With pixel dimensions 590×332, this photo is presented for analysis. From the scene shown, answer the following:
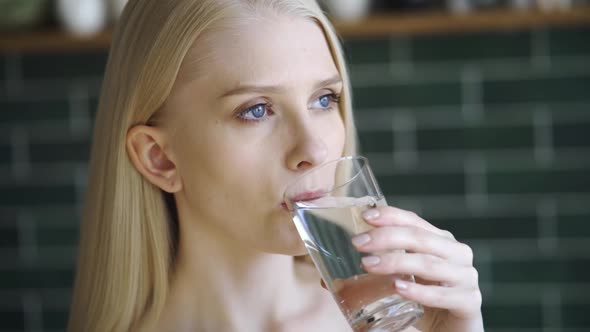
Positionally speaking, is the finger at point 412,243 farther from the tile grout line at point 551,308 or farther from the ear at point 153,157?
the tile grout line at point 551,308

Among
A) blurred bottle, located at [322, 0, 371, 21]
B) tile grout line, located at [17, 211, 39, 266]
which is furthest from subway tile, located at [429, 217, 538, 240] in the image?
tile grout line, located at [17, 211, 39, 266]

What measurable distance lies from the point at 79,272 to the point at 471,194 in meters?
1.96

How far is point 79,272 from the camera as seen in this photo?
150cm

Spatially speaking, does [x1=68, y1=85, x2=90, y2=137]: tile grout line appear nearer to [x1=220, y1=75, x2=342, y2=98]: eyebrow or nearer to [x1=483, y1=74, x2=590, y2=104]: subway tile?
[x1=483, y1=74, x2=590, y2=104]: subway tile

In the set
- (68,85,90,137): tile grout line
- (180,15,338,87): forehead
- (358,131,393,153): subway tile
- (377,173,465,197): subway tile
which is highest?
(68,85,90,137): tile grout line

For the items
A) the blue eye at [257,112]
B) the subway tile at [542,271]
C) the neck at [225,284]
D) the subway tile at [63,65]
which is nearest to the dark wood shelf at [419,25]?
the subway tile at [63,65]

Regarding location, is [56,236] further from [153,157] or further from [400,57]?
[153,157]

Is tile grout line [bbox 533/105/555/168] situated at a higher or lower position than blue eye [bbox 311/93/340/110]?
higher

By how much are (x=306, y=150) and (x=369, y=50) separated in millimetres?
2069

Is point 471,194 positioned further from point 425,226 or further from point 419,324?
point 425,226

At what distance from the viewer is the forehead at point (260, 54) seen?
120cm

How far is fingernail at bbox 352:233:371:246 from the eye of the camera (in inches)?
37.6

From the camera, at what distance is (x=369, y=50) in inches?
124

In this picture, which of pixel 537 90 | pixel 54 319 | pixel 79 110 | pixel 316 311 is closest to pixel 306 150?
pixel 316 311
